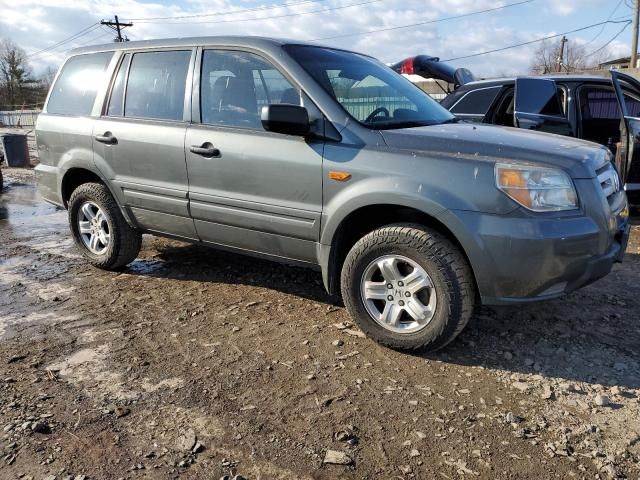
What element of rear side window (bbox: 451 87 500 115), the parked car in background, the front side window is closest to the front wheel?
the front side window

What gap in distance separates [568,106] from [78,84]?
211 inches

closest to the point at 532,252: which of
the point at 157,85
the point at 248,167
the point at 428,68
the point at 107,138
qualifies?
the point at 248,167

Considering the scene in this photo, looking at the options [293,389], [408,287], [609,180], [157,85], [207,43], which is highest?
[207,43]

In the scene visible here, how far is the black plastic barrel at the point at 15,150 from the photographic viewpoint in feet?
42.6

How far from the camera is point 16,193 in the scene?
31.1 ft

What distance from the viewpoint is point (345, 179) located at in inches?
128

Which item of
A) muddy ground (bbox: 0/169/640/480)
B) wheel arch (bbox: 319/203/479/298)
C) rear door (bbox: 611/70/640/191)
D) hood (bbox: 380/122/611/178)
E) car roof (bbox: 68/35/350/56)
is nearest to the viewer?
muddy ground (bbox: 0/169/640/480)

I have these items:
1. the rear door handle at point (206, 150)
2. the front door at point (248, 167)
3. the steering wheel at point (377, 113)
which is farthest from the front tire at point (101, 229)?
the steering wheel at point (377, 113)

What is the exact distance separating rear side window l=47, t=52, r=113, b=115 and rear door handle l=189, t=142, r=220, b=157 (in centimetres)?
140

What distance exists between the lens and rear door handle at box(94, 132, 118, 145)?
14.2 feet

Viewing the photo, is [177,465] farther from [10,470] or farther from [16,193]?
[16,193]

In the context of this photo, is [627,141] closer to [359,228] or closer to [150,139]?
[359,228]

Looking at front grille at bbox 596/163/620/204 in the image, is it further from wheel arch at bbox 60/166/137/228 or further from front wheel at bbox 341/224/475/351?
wheel arch at bbox 60/166/137/228

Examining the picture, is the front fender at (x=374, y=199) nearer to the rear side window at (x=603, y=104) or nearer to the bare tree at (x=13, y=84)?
the rear side window at (x=603, y=104)
